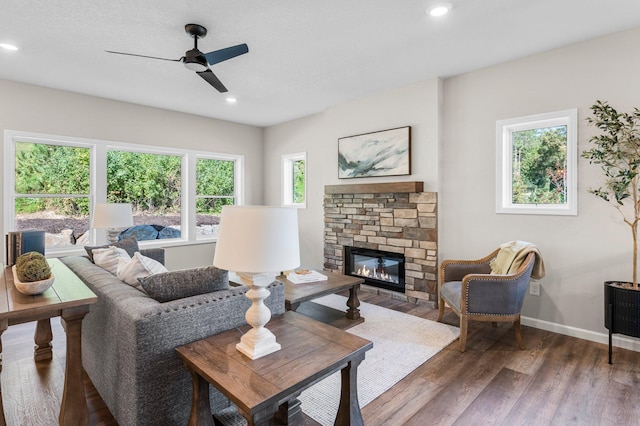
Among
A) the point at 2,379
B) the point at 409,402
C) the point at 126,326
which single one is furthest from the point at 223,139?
the point at 409,402

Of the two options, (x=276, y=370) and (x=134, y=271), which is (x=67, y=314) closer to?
(x=134, y=271)

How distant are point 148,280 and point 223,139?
4.60 m

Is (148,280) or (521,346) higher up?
(148,280)

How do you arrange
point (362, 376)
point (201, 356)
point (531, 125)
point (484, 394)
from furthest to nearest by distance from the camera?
point (531, 125)
point (362, 376)
point (484, 394)
point (201, 356)

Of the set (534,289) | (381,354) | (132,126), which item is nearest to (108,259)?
(381,354)

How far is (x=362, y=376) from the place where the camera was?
7.98ft

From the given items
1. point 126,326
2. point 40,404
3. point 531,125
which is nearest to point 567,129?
point 531,125

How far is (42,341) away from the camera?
265cm

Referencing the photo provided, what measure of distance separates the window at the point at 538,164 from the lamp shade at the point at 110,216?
430 centimetres

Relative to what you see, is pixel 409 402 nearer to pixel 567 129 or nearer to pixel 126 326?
pixel 126 326

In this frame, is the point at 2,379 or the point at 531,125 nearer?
the point at 2,379

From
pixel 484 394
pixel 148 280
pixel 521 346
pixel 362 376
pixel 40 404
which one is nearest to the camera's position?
pixel 148 280

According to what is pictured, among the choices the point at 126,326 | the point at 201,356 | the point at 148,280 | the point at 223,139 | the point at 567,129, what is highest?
the point at 223,139

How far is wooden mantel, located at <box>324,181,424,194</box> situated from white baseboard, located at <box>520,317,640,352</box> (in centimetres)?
183
